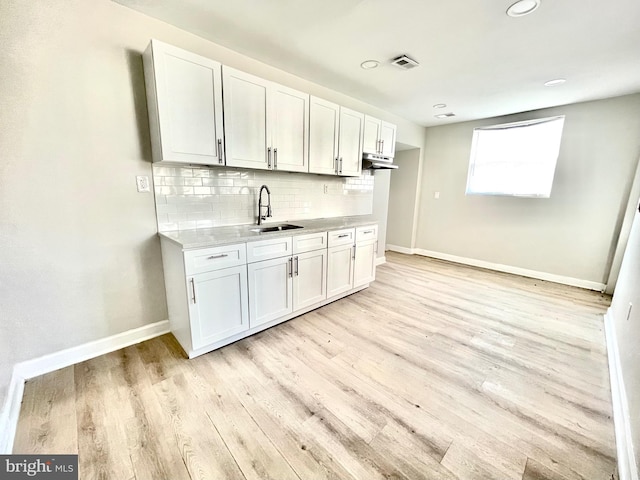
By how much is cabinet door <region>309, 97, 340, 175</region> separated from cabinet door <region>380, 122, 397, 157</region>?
3.06 feet

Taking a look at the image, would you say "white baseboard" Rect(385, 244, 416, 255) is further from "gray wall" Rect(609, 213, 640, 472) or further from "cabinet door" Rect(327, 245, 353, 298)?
"gray wall" Rect(609, 213, 640, 472)

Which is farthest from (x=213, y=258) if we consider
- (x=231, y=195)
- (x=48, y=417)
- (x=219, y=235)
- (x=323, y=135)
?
(x=323, y=135)

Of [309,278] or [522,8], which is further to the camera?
[309,278]

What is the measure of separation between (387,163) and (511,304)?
7.78ft

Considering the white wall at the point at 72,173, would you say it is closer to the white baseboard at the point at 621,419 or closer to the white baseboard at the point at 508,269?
the white baseboard at the point at 621,419

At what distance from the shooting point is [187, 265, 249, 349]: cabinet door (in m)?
1.86

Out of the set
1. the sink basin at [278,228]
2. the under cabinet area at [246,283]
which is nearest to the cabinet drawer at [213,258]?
the under cabinet area at [246,283]

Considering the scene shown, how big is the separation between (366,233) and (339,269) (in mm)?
606

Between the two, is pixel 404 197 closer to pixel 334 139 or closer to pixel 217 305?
pixel 334 139

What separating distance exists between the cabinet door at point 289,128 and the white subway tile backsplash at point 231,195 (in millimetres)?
310

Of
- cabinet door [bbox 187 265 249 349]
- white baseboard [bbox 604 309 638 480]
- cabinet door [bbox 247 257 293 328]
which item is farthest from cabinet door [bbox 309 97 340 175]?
white baseboard [bbox 604 309 638 480]

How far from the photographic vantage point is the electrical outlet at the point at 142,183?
1.99 m

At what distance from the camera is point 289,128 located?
250 cm

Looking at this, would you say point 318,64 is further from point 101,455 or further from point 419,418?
point 101,455
